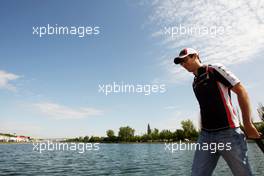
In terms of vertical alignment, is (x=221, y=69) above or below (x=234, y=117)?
above

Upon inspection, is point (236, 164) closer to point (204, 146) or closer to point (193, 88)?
point (204, 146)

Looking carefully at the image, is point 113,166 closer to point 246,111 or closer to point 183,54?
point 183,54

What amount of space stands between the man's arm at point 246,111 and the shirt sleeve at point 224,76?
118 mm

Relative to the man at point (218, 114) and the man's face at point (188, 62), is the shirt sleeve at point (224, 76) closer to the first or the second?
the man at point (218, 114)

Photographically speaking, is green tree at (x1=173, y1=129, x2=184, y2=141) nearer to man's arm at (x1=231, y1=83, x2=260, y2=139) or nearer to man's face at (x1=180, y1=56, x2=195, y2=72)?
man's face at (x1=180, y1=56, x2=195, y2=72)

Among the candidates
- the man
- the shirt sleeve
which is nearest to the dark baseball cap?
the man

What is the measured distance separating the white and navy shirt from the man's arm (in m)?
0.16

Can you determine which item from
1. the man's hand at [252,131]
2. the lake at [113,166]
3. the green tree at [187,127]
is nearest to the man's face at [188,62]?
the man's hand at [252,131]

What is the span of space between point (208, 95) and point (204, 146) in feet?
3.03

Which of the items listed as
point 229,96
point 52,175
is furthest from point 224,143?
point 52,175

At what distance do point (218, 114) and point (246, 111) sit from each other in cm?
47

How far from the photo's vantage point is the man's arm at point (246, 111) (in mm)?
4379

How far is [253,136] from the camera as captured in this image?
4.40 m

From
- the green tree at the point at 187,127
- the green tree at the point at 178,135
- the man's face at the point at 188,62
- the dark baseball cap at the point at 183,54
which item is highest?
the dark baseball cap at the point at 183,54
